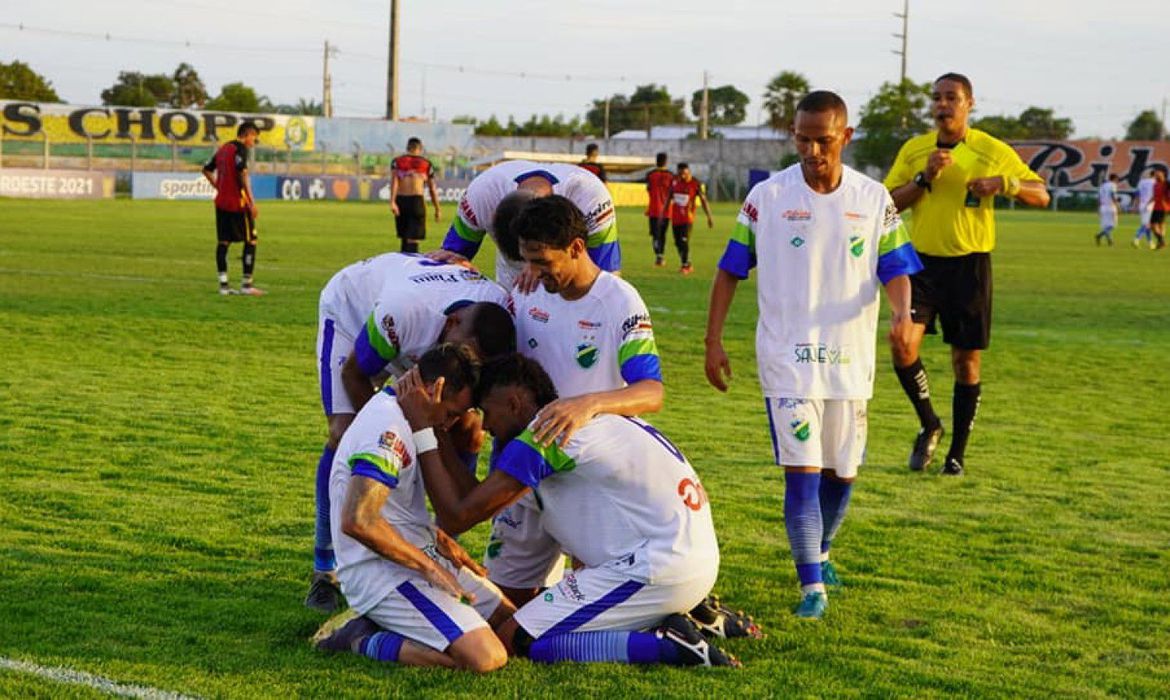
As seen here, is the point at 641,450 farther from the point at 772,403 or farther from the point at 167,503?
the point at 167,503

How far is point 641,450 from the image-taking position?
16.9 ft

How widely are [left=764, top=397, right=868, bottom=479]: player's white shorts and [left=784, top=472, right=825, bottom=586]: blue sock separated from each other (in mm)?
80

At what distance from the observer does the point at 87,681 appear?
15.8 ft

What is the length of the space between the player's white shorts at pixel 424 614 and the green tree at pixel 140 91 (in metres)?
96.3

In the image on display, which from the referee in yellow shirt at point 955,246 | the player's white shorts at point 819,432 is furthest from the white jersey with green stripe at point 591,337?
the referee in yellow shirt at point 955,246

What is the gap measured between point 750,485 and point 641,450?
3.47 meters

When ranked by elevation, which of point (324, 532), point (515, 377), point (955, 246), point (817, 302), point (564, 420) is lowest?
point (324, 532)

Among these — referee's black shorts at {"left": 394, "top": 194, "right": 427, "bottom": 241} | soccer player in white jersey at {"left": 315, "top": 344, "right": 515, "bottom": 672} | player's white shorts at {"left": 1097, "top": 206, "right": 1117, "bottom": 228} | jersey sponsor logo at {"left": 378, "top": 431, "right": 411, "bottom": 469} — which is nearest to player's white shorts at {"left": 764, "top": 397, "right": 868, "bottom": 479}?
soccer player in white jersey at {"left": 315, "top": 344, "right": 515, "bottom": 672}

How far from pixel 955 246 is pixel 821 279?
3.42 m

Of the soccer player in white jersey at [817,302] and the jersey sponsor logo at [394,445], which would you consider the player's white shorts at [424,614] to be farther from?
the soccer player in white jersey at [817,302]

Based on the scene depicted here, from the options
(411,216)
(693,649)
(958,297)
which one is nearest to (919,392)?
(958,297)

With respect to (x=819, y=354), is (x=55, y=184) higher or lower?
higher

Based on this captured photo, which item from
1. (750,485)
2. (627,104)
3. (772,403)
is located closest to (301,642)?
(772,403)

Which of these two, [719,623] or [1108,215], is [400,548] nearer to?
[719,623]
